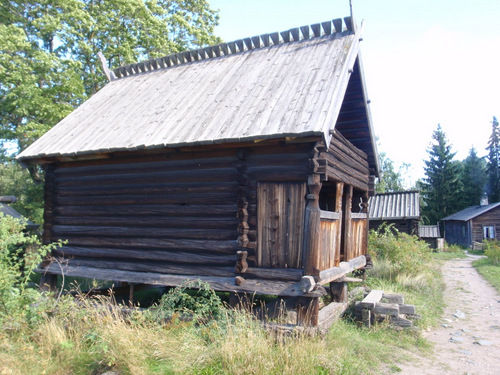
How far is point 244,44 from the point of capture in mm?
10789

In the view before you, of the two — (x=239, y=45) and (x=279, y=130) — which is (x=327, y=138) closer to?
(x=279, y=130)

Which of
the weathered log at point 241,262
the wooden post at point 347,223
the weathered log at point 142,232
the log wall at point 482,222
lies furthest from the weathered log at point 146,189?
the log wall at point 482,222

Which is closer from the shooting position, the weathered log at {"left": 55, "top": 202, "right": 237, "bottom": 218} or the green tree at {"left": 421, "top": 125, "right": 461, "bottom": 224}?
the weathered log at {"left": 55, "top": 202, "right": 237, "bottom": 218}

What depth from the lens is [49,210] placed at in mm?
9227

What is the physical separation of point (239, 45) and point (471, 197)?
4239 cm

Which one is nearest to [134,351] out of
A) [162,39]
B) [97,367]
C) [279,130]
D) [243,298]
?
[97,367]

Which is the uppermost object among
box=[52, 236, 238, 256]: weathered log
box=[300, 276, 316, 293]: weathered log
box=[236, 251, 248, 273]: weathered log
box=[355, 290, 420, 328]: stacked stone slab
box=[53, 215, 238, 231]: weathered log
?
box=[53, 215, 238, 231]: weathered log

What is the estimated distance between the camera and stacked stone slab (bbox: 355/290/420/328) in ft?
24.5

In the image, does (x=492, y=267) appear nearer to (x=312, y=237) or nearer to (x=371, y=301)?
(x=371, y=301)

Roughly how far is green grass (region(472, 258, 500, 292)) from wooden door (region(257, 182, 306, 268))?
9.31 m

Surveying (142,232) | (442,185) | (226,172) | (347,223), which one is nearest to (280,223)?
(226,172)

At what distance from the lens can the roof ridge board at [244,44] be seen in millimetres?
9562

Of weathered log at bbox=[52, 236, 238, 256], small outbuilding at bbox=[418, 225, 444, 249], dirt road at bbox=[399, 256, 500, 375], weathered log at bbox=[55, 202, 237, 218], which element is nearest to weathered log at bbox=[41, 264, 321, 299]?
weathered log at bbox=[52, 236, 238, 256]

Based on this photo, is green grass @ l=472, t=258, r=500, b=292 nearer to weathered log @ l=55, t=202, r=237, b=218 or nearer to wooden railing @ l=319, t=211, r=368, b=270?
wooden railing @ l=319, t=211, r=368, b=270
